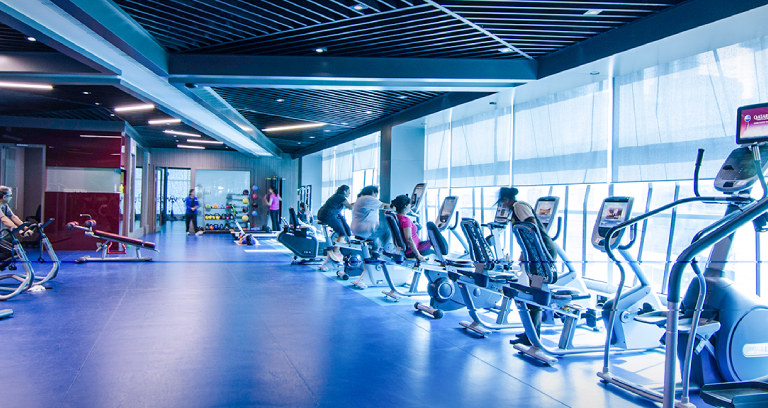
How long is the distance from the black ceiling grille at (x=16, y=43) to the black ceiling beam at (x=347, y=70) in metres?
1.51

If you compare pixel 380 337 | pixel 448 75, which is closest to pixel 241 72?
pixel 448 75

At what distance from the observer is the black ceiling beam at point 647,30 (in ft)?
13.5

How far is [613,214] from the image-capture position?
4.23 m

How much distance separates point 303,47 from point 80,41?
7.84 ft

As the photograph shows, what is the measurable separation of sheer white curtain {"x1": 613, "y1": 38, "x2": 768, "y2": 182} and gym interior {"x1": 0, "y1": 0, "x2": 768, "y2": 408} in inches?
0.9

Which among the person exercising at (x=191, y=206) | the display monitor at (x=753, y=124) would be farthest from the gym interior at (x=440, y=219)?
the person exercising at (x=191, y=206)

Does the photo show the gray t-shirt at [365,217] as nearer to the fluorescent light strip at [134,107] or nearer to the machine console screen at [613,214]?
the machine console screen at [613,214]

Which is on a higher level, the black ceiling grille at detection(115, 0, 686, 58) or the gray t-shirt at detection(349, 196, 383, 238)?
the black ceiling grille at detection(115, 0, 686, 58)

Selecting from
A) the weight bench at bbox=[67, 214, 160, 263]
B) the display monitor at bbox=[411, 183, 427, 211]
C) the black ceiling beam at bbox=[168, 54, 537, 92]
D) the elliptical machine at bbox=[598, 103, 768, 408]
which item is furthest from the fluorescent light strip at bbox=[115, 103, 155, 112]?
the elliptical machine at bbox=[598, 103, 768, 408]

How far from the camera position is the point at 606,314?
12.3 feet

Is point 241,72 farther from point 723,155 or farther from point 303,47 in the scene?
point 723,155

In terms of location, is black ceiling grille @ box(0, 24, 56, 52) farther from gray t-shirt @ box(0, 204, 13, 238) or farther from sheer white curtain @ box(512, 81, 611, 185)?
sheer white curtain @ box(512, 81, 611, 185)

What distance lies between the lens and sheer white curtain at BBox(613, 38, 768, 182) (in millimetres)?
4707

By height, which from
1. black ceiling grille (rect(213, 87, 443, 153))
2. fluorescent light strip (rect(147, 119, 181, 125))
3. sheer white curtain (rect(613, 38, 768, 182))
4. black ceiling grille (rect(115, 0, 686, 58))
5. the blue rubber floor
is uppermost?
black ceiling grille (rect(115, 0, 686, 58))
